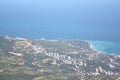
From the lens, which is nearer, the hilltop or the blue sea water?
the hilltop

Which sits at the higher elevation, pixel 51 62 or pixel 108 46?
pixel 108 46

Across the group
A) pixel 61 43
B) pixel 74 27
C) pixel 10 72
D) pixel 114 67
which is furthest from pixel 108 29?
pixel 10 72

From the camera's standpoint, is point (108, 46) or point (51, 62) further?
point (108, 46)

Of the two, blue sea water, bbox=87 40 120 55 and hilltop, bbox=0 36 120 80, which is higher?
blue sea water, bbox=87 40 120 55

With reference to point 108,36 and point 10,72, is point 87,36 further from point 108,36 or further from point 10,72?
point 10,72
